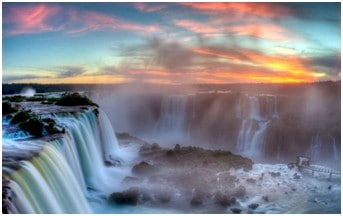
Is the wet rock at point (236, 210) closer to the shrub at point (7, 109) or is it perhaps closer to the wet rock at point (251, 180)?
the wet rock at point (251, 180)

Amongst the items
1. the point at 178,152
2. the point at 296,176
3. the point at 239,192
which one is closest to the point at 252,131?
the point at 296,176

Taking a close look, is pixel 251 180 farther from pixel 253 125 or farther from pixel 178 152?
pixel 253 125

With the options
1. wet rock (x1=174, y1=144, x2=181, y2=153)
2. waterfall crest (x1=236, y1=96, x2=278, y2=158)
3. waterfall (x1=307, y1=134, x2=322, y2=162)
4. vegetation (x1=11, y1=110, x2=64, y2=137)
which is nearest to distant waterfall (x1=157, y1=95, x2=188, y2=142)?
wet rock (x1=174, y1=144, x2=181, y2=153)

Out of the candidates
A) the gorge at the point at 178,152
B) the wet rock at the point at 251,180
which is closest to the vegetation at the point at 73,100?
the gorge at the point at 178,152

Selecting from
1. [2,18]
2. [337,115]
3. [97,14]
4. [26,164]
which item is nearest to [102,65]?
[97,14]

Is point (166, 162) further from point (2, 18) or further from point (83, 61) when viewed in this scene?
point (2, 18)

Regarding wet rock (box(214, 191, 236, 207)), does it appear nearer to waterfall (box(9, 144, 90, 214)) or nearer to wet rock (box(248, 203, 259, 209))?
wet rock (box(248, 203, 259, 209))

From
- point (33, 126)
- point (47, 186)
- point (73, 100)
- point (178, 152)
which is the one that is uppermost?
point (73, 100)
